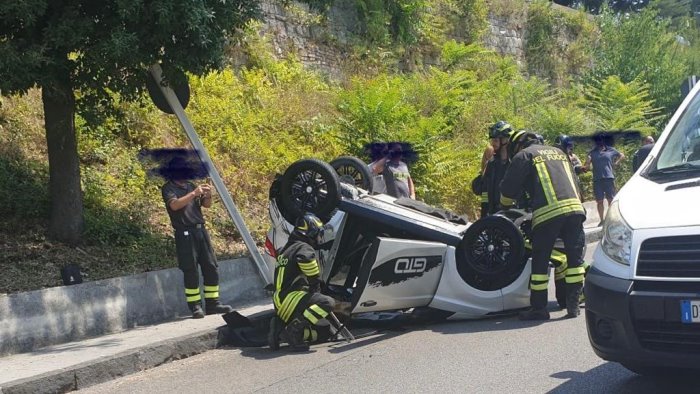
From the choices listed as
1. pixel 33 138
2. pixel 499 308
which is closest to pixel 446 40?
pixel 33 138

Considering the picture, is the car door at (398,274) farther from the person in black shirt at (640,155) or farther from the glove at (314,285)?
the person in black shirt at (640,155)

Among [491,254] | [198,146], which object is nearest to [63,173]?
[198,146]

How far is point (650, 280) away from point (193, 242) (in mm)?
5188

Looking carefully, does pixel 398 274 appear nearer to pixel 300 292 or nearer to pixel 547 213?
pixel 300 292

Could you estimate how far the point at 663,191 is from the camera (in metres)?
4.61

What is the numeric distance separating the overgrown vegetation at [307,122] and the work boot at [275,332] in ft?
7.99

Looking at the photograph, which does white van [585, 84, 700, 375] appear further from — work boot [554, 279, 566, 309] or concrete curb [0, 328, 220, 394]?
concrete curb [0, 328, 220, 394]

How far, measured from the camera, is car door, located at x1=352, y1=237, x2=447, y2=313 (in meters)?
6.99

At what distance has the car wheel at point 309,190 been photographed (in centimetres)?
758

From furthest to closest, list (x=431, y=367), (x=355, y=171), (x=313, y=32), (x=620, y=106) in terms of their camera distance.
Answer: (x=620, y=106), (x=313, y=32), (x=355, y=171), (x=431, y=367)

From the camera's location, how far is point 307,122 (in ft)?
46.2

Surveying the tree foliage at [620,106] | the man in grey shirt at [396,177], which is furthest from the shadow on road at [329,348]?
the tree foliage at [620,106]

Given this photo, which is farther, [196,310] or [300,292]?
[196,310]

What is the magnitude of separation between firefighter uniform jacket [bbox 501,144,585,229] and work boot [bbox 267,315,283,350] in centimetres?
243
